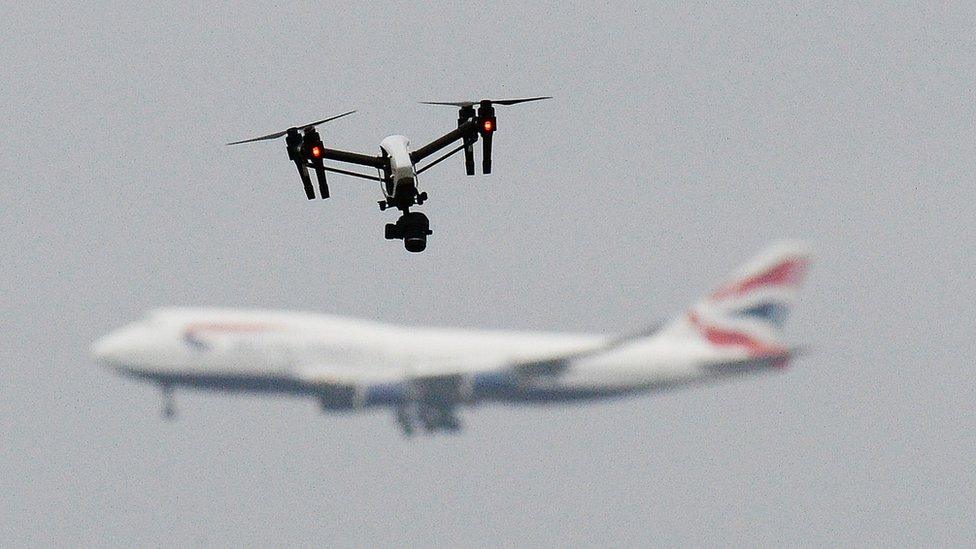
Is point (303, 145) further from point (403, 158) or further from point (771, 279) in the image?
point (771, 279)

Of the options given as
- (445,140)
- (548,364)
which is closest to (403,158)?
(445,140)

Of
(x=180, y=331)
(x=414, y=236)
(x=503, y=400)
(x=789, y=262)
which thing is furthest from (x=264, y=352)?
(x=414, y=236)

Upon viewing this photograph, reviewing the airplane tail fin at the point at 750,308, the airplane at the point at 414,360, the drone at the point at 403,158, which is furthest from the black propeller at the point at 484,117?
the airplane tail fin at the point at 750,308

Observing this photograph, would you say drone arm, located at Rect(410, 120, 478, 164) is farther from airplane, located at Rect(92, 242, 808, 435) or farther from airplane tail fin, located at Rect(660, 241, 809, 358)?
airplane tail fin, located at Rect(660, 241, 809, 358)

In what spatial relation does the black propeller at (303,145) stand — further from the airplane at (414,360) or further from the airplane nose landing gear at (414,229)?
the airplane at (414,360)

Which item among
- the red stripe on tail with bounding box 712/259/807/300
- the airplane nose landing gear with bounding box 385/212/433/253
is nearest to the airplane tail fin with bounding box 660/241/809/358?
the red stripe on tail with bounding box 712/259/807/300
